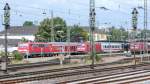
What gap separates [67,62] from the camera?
188ft

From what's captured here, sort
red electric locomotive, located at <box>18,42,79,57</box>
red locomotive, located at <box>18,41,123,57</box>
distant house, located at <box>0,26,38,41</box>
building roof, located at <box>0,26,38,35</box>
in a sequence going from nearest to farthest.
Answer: red electric locomotive, located at <box>18,42,79,57</box>
red locomotive, located at <box>18,41,123,57</box>
distant house, located at <box>0,26,38,41</box>
building roof, located at <box>0,26,38,35</box>

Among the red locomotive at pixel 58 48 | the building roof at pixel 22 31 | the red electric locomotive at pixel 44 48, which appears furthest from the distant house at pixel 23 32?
the red electric locomotive at pixel 44 48

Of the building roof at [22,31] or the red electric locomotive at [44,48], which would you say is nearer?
the red electric locomotive at [44,48]

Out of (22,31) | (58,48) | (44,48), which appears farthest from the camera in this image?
(22,31)

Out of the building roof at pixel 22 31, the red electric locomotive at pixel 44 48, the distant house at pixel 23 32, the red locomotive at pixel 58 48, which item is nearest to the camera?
the red electric locomotive at pixel 44 48

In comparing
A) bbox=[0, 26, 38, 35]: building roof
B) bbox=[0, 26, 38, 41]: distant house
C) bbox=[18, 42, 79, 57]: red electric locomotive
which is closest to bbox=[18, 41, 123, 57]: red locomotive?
bbox=[18, 42, 79, 57]: red electric locomotive

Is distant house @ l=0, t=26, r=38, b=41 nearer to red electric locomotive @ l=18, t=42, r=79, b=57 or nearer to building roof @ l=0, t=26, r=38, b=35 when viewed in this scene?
building roof @ l=0, t=26, r=38, b=35

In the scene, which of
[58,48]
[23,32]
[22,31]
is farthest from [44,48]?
[22,31]

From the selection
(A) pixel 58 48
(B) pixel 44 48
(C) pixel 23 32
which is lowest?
(A) pixel 58 48

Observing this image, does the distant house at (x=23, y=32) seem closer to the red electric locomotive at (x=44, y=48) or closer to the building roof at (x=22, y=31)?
the building roof at (x=22, y=31)

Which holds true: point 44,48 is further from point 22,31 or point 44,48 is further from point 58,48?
point 22,31

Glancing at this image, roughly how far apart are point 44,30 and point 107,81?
87829mm

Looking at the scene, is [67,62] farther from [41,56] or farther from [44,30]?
[44,30]

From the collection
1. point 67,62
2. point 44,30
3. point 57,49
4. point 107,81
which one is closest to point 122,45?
point 57,49
